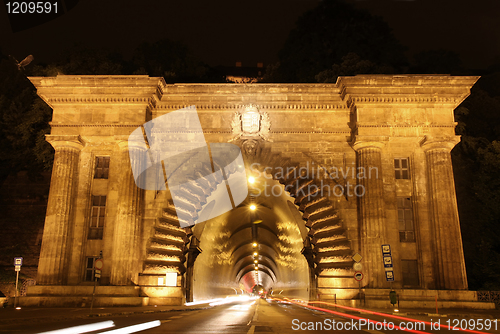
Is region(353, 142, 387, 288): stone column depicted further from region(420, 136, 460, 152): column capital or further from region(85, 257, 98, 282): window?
region(85, 257, 98, 282): window

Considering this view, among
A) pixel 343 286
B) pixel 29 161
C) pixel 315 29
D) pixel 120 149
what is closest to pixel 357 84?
pixel 343 286

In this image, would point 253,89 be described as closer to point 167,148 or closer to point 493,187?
point 167,148

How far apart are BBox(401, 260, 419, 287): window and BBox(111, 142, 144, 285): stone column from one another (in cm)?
1294

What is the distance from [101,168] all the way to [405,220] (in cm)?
1578

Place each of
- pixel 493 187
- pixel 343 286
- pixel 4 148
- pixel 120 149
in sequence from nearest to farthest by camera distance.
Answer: pixel 343 286, pixel 120 149, pixel 493 187, pixel 4 148

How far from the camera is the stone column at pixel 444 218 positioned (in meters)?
22.8

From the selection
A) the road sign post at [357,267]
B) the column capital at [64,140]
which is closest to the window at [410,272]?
Answer: the road sign post at [357,267]

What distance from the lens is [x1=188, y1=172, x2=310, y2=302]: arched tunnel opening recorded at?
3070 cm

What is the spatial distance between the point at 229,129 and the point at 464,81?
39.8 feet

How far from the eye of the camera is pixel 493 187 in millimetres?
31234

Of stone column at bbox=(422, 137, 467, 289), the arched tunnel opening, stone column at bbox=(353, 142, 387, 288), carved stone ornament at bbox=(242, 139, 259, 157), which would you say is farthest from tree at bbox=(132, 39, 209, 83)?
stone column at bbox=(422, 137, 467, 289)

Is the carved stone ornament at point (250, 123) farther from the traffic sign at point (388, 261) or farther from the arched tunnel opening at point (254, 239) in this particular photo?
the traffic sign at point (388, 261)

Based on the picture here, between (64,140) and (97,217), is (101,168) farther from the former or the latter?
(97,217)

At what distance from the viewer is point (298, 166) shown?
81.9 ft
